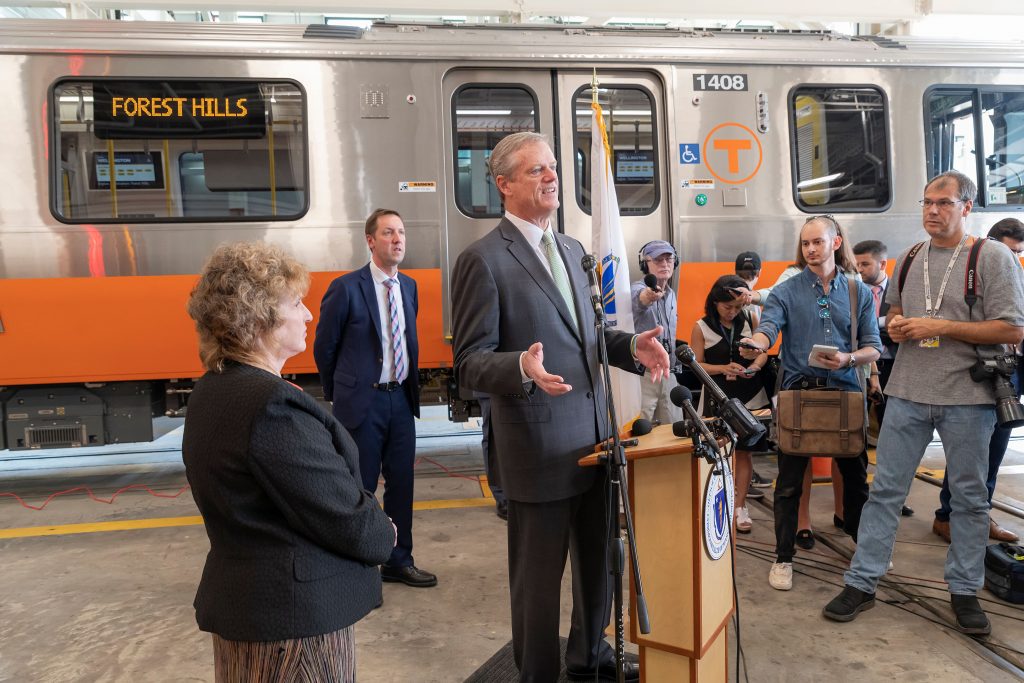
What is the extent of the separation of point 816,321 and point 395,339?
2240 millimetres

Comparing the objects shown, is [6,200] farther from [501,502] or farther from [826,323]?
[826,323]

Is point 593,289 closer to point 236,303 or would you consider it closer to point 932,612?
point 236,303

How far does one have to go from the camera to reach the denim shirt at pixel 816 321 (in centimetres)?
387

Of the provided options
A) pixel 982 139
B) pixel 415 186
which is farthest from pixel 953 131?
pixel 415 186

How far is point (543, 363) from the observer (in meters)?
2.51

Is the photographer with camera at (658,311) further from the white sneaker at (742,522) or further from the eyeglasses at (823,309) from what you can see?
the eyeglasses at (823,309)

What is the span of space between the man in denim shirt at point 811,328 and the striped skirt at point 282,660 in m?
2.78

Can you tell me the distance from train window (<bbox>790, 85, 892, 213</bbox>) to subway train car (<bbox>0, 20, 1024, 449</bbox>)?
0.06 feet

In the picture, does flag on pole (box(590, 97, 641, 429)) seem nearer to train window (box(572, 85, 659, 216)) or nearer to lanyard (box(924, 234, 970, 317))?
lanyard (box(924, 234, 970, 317))

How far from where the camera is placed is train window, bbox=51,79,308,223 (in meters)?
5.08

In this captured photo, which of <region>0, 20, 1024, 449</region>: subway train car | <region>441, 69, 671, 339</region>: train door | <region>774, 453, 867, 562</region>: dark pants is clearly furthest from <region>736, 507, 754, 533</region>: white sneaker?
<region>441, 69, 671, 339</region>: train door

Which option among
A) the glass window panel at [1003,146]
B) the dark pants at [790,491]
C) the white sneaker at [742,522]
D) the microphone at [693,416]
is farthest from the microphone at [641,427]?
the glass window panel at [1003,146]

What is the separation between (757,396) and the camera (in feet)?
15.9

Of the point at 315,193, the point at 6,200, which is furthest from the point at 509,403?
the point at 6,200
